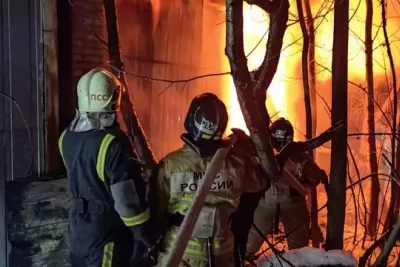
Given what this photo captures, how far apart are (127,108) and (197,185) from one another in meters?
1.66

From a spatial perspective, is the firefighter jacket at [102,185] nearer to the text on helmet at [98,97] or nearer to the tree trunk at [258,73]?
the text on helmet at [98,97]

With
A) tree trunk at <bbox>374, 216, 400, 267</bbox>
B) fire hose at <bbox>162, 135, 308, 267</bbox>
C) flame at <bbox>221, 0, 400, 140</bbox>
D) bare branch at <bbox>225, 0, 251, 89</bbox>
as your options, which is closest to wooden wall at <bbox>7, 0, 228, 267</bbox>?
flame at <bbox>221, 0, 400, 140</bbox>

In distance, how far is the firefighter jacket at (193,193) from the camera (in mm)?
3480

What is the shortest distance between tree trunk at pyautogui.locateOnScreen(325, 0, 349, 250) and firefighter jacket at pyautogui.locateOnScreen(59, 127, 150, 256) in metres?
1.44

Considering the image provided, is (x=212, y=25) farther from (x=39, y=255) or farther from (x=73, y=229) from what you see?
(x=73, y=229)

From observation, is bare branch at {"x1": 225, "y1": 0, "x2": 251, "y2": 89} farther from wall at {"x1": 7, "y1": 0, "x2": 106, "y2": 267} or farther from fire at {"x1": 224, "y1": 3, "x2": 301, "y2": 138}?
fire at {"x1": 224, "y1": 3, "x2": 301, "y2": 138}

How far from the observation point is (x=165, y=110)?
24.7 feet

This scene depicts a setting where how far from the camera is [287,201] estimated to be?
5.64 meters

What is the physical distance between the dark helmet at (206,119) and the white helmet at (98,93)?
57 cm

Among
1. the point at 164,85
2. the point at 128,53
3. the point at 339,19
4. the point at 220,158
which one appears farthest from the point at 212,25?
the point at 220,158

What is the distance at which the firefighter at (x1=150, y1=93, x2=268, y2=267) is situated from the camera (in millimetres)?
3484

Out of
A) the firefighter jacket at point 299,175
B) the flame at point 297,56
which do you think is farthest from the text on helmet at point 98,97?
the flame at point 297,56

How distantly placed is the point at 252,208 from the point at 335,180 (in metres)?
0.69

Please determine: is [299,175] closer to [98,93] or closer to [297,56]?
[98,93]
